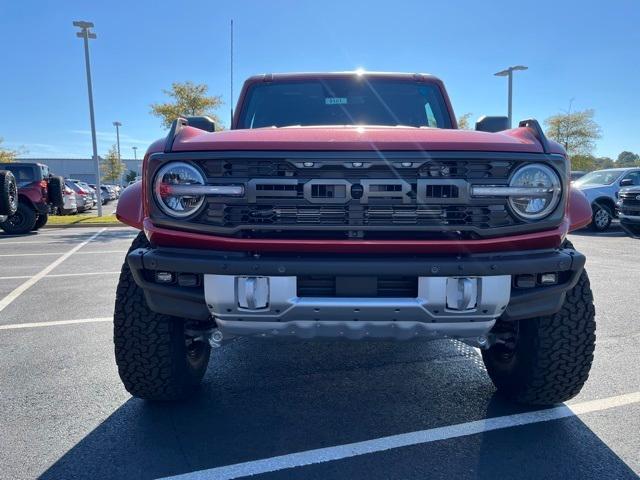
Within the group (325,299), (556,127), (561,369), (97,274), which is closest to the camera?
(325,299)

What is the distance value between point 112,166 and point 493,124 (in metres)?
53.6

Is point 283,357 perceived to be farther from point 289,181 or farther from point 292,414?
point 289,181

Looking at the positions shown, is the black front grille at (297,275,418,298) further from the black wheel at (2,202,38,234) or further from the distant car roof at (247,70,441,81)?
the black wheel at (2,202,38,234)

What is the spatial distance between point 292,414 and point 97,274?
5.14m

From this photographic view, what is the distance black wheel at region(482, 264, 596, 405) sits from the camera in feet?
8.15

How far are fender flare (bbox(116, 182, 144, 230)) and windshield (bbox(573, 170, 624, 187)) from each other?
1341 cm

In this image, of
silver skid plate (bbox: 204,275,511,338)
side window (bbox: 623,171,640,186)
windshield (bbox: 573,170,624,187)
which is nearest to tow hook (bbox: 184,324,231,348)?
silver skid plate (bbox: 204,275,511,338)

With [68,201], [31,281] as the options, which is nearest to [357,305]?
[31,281]

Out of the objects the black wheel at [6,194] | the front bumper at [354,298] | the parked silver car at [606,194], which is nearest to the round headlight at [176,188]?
the front bumper at [354,298]

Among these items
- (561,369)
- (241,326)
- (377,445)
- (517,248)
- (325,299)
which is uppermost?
(517,248)

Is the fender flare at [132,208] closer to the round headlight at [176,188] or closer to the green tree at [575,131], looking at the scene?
the round headlight at [176,188]

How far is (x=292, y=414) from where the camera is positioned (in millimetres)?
2664

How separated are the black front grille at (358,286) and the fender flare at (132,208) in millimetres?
909

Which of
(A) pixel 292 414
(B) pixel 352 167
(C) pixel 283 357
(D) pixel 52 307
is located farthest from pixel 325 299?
(D) pixel 52 307
